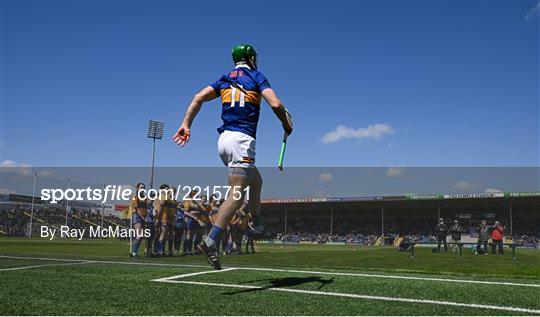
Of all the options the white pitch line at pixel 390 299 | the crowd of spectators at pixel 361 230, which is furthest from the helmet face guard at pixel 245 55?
the crowd of spectators at pixel 361 230

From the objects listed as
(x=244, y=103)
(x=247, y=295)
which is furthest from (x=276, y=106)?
(x=247, y=295)

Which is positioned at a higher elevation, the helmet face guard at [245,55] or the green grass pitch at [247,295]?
the helmet face guard at [245,55]

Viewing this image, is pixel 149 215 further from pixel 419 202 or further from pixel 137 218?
pixel 419 202

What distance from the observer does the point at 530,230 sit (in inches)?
A: 2288

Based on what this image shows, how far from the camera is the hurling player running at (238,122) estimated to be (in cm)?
482

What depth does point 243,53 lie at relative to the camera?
205 inches

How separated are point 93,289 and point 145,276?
3.28ft

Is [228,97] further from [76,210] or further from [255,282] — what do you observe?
[76,210]

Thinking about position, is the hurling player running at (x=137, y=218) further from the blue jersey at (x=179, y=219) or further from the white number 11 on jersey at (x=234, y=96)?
the white number 11 on jersey at (x=234, y=96)

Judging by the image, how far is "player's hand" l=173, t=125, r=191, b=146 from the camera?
5051mm

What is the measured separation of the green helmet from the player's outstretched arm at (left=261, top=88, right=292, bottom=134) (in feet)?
2.01

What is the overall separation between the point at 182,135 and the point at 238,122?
0.67 metres

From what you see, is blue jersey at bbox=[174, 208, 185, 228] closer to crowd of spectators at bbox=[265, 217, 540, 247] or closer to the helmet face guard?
the helmet face guard

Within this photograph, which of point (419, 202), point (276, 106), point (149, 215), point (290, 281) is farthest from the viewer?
point (419, 202)
